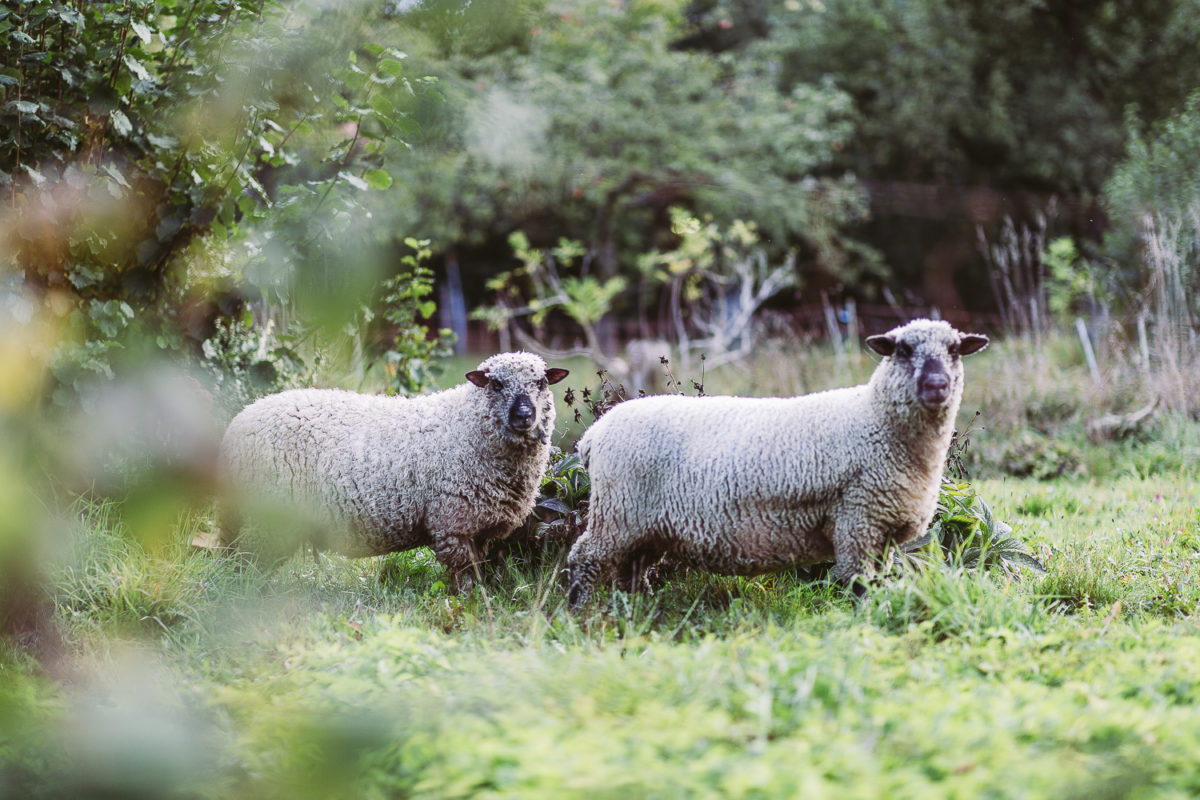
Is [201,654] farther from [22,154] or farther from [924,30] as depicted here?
[924,30]

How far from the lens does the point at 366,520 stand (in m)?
4.79

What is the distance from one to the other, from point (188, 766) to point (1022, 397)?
812 centimetres

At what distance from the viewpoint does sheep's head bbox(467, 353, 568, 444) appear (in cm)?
463

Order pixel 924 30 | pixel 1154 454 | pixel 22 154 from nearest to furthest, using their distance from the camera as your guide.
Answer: pixel 22 154, pixel 1154 454, pixel 924 30

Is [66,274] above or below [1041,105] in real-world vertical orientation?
below

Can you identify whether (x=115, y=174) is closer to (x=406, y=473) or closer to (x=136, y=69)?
(x=136, y=69)

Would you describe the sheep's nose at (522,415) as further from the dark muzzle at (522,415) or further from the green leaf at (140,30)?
the green leaf at (140,30)

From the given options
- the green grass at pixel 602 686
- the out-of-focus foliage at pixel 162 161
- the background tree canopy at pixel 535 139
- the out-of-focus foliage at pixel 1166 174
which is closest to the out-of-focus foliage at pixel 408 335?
the background tree canopy at pixel 535 139

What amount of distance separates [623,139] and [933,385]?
11004mm

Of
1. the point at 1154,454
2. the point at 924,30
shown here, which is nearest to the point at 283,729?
the point at 1154,454

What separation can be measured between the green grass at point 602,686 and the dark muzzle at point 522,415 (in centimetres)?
75

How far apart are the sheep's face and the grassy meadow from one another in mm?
720

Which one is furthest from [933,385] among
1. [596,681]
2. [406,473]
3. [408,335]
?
[408,335]

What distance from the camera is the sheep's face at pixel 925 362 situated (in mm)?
3963
